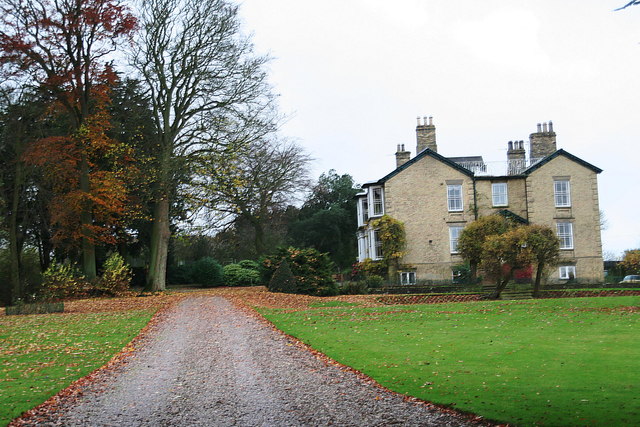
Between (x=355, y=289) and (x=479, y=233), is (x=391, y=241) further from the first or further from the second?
(x=479, y=233)

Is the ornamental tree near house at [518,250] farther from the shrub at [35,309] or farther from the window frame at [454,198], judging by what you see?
the shrub at [35,309]

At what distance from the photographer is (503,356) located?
12.1 metres

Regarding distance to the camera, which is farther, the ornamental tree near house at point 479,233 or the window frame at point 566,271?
the window frame at point 566,271

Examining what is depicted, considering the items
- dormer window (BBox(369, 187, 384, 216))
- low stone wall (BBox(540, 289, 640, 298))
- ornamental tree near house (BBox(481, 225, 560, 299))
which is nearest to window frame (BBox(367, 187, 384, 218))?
dormer window (BBox(369, 187, 384, 216))

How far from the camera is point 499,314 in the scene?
21.1 metres

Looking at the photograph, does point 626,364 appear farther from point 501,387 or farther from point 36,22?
point 36,22

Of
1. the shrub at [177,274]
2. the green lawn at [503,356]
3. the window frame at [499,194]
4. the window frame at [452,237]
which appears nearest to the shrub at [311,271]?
the green lawn at [503,356]

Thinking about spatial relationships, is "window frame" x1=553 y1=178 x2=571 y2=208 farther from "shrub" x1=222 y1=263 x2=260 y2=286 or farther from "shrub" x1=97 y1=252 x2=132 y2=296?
"shrub" x1=97 y1=252 x2=132 y2=296

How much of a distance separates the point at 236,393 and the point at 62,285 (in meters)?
22.0

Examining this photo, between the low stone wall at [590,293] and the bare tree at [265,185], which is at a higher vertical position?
the bare tree at [265,185]

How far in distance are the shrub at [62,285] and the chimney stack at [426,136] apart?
71.3ft

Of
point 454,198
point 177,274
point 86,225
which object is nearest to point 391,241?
point 454,198

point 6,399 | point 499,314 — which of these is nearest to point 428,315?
point 499,314

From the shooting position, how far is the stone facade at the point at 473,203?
39.5m
